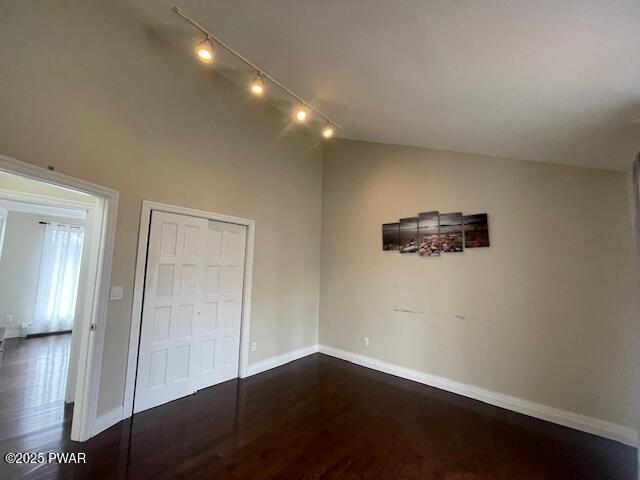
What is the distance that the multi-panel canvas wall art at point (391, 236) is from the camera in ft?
12.9

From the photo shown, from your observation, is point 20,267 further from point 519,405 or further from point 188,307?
point 519,405

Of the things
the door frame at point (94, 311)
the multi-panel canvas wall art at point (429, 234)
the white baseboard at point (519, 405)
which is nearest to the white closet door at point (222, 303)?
the door frame at point (94, 311)

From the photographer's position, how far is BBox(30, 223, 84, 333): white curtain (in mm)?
5547

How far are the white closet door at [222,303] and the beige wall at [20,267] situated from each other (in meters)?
4.99

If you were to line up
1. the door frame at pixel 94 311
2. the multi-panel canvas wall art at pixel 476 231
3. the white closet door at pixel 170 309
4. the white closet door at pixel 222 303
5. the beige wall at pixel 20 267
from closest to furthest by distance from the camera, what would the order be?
the door frame at pixel 94 311, the white closet door at pixel 170 309, the multi-panel canvas wall art at pixel 476 231, the white closet door at pixel 222 303, the beige wall at pixel 20 267

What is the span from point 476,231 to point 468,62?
82.4 inches

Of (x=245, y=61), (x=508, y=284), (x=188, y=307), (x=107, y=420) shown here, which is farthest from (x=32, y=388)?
(x=508, y=284)

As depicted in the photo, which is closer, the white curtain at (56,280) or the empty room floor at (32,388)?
the empty room floor at (32,388)

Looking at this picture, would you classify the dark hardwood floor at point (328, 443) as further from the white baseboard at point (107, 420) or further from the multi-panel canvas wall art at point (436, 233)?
the multi-panel canvas wall art at point (436, 233)

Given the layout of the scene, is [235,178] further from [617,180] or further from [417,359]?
[617,180]

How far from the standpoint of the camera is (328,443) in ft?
7.50

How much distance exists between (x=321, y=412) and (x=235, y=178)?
9.82 ft

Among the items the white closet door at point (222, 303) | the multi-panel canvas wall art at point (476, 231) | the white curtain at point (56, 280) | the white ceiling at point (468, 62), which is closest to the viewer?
the white ceiling at point (468, 62)

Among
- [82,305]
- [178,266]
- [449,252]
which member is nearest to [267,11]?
[178,266]
